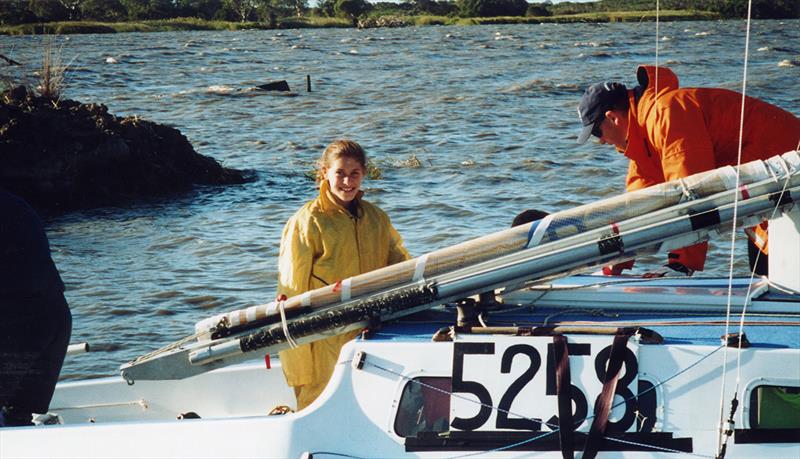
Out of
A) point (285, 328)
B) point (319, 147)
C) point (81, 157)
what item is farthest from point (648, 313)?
point (319, 147)

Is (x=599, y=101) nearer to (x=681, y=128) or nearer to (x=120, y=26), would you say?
(x=681, y=128)

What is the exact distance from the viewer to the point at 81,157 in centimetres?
1664

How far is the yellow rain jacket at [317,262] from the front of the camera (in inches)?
234

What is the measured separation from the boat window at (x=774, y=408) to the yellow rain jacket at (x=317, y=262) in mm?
2059

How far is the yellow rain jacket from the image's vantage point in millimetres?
5938

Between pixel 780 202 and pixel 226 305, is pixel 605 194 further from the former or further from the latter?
pixel 780 202

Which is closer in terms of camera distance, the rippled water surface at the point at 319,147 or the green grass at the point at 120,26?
the rippled water surface at the point at 319,147

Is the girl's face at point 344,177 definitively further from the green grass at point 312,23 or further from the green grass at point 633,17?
the green grass at point 312,23

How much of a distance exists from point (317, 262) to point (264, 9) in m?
110

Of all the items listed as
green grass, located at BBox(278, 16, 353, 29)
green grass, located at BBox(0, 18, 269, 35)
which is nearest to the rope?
green grass, located at BBox(0, 18, 269, 35)

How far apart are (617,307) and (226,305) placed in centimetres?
640

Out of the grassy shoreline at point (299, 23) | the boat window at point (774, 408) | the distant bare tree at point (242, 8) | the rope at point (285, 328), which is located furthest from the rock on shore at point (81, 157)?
the distant bare tree at point (242, 8)

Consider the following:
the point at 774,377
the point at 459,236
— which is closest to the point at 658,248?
the point at 774,377

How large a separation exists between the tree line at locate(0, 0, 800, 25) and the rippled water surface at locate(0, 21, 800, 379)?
3510 centimetres
